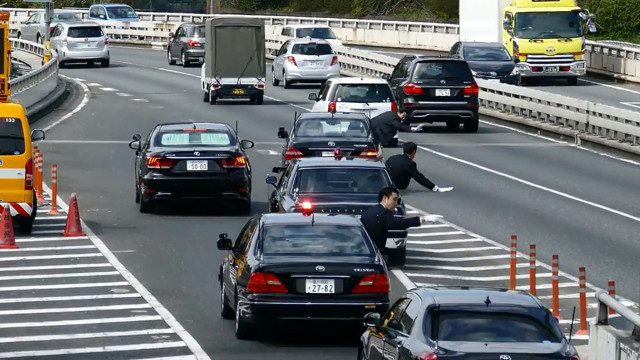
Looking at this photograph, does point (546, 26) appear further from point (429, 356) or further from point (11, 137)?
point (429, 356)

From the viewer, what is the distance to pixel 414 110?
4075 cm

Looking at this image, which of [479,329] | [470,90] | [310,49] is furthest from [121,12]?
[479,329]

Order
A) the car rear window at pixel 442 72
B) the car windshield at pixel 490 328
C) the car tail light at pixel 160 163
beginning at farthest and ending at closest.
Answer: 1. the car rear window at pixel 442 72
2. the car tail light at pixel 160 163
3. the car windshield at pixel 490 328

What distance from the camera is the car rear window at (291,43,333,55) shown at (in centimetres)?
5526

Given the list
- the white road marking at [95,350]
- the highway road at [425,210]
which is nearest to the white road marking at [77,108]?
the highway road at [425,210]

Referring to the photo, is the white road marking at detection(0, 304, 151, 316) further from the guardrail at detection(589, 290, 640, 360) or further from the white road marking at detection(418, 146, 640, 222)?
the white road marking at detection(418, 146, 640, 222)

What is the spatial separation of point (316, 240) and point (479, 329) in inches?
198

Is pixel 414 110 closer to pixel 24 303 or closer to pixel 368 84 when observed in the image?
pixel 368 84

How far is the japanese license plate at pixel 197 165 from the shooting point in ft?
88.1

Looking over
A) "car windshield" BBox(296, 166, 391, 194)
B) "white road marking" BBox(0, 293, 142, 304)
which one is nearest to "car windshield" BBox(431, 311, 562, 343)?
"white road marking" BBox(0, 293, 142, 304)

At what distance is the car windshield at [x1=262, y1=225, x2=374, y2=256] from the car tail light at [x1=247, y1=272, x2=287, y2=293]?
0.36 m

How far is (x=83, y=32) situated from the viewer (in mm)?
64312

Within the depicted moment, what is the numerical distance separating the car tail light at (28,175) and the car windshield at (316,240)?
8425 millimetres

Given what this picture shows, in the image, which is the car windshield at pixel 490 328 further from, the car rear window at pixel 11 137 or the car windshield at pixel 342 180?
the car rear window at pixel 11 137
